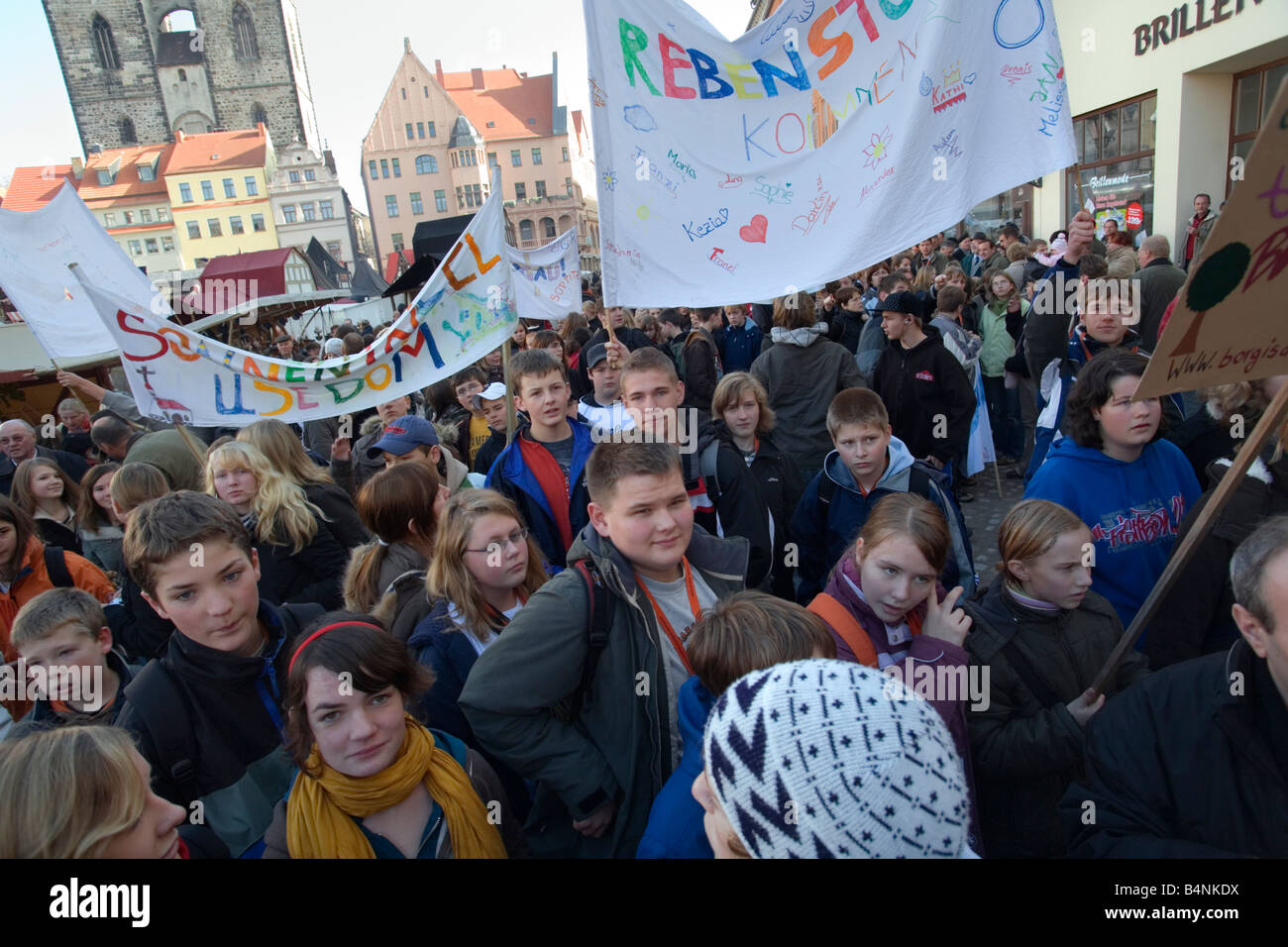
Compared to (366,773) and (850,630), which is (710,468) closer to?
(850,630)

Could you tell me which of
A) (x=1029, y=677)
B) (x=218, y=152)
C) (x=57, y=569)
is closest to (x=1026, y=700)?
(x=1029, y=677)

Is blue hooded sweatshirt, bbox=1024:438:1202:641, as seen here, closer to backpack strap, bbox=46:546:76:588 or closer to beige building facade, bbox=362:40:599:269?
backpack strap, bbox=46:546:76:588

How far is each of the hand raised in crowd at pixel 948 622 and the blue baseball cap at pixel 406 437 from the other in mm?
2618

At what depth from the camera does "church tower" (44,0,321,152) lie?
6519 cm

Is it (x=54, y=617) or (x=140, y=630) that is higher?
(x=54, y=617)

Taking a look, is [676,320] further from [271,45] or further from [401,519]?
[271,45]

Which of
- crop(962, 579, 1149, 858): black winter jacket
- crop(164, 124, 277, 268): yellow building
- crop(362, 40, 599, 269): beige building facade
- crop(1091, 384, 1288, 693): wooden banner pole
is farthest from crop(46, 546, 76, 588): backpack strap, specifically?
crop(362, 40, 599, 269): beige building facade

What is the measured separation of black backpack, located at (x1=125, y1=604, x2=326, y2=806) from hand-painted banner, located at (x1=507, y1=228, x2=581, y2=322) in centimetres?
614

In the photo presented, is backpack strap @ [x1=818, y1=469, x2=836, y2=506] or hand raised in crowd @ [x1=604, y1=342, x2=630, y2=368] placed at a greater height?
hand raised in crowd @ [x1=604, y1=342, x2=630, y2=368]

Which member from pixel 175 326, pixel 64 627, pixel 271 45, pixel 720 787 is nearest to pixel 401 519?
pixel 64 627

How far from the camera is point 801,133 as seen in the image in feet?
9.81

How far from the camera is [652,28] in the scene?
2.98 m

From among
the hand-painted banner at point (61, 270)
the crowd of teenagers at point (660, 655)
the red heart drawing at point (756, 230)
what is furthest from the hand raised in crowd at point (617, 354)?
the hand-painted banner at point (61, 270)

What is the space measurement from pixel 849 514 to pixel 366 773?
2272 mm
